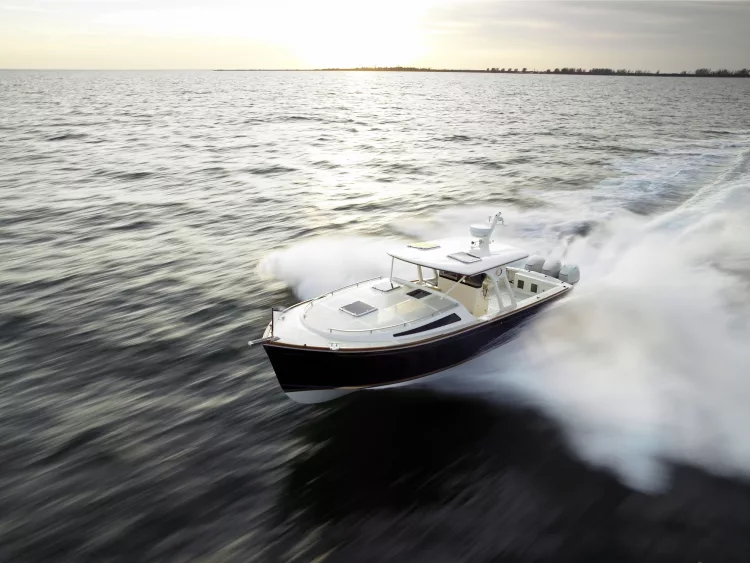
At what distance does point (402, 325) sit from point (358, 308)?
4.47 ft

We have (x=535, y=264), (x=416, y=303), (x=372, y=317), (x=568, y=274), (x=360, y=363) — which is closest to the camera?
(x=360, y=363)

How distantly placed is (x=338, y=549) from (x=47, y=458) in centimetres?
674

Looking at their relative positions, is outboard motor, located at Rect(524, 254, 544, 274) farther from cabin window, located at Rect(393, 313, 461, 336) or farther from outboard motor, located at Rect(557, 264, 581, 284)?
cabin window, located at Rect(393, 313, 461, 336)

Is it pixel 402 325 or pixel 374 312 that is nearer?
pixel 402 325

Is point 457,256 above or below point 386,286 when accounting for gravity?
above

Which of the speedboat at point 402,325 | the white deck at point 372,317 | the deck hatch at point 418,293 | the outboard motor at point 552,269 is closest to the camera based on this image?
the speedboat at point 402,325

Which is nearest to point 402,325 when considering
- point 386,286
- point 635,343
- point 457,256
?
point 386,286

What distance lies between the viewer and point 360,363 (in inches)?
468

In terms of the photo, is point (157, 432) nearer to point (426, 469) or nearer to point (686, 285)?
point (426, 469)

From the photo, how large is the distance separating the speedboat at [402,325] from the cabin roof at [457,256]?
26 mm

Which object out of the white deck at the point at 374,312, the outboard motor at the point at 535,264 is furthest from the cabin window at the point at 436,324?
the outboard motor at the point at 535,264

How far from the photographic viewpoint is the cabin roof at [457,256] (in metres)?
13.1

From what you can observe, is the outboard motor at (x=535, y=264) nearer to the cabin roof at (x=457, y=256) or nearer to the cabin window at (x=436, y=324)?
the cabin roof at (x=457, y=256)

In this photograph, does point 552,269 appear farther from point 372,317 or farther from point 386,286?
point 372,317
